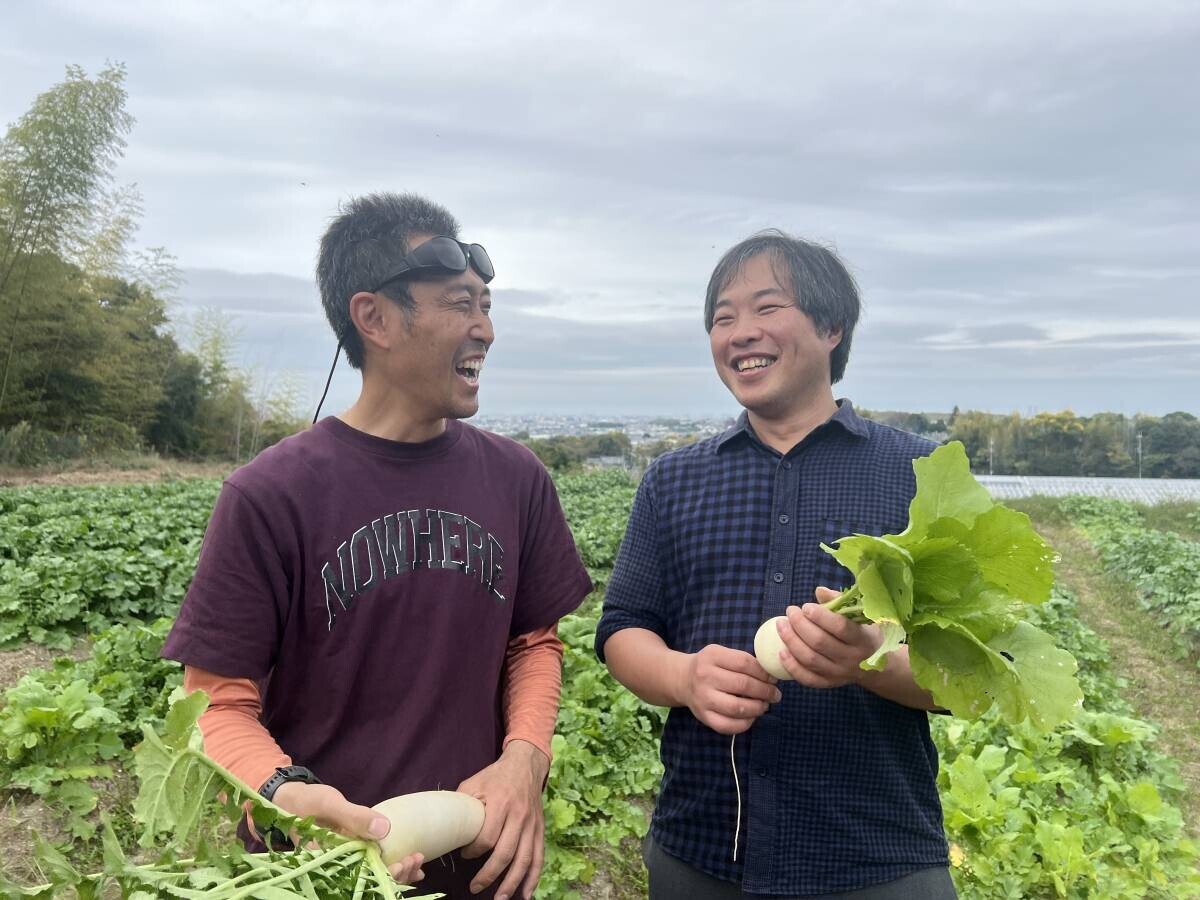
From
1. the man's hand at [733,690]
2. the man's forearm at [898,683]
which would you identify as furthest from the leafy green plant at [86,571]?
the man's forearm at [898,683]

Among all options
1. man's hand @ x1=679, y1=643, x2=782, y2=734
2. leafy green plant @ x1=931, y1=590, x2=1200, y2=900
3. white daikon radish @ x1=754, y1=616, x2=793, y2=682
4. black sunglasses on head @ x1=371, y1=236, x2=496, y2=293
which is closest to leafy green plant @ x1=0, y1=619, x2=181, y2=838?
black sunglasses on head @ x1=371, y1=236, x2=496, y2=293

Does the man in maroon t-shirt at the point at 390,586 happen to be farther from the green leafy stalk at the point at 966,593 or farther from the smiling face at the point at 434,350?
the green leafy stalk at the point at 966,593

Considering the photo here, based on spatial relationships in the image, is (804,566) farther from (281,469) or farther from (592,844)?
(592,844)

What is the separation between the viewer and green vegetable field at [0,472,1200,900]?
4.08ft

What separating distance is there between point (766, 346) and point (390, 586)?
956 mm

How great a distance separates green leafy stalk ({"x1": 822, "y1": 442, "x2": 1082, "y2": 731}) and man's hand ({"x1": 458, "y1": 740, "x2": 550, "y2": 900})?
0.84m

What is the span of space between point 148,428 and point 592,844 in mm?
31835

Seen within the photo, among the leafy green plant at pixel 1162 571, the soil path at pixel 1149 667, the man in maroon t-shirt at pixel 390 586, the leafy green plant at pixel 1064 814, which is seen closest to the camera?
the man in maroon t-shirt at pixel 390 586

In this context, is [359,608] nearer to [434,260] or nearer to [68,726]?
[434,260]

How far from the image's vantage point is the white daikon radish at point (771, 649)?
154 cm

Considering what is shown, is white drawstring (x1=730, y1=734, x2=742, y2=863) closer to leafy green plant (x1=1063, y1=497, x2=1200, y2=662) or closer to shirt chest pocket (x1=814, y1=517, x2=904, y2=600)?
shirt chest pocket (x1=814, y1=517, x2=904, y2=600)

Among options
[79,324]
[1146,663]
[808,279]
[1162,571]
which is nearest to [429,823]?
[808,279]

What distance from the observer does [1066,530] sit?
758 inches

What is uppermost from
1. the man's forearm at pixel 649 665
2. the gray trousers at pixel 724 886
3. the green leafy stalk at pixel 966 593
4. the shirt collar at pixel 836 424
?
the shirt collar at pixel 836 424
